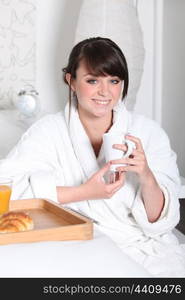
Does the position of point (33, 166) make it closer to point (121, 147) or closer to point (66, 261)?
point (121, 147)

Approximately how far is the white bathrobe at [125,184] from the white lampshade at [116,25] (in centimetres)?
127

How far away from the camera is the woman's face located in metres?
1.66

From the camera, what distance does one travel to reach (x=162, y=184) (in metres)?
1.61

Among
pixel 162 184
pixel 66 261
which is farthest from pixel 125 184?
pixel 66 261

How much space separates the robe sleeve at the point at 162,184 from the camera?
1577 millimetres

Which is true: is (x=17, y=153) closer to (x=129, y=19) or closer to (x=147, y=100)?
(x=129, y=19)

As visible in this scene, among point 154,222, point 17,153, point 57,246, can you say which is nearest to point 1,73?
point 17,153

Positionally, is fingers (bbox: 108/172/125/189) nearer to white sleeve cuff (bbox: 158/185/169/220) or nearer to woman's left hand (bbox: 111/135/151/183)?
woman's left hand (bbox: 111/135/151/183)

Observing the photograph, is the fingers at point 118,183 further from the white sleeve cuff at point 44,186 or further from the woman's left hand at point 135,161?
the white sleeve cuff at point 44,186

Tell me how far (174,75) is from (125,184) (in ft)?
6.05

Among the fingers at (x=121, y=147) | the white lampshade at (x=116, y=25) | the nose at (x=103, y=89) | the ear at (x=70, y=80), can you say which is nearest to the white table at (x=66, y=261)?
the fingers at (x=121, y=147)

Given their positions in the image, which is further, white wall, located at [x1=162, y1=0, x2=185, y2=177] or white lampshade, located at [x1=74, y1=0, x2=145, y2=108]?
white wall, located at [x1=162, y1=0, x2=185, y2=177]

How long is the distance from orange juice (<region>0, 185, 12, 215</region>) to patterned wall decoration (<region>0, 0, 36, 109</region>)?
2070mm

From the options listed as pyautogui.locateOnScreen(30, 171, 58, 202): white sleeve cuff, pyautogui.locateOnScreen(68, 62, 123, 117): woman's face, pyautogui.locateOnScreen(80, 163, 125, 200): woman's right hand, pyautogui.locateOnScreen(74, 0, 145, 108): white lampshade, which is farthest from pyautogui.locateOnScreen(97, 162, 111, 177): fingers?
pyautogui.locateOnScreen(74, 0, 145, 108): white lampshade
